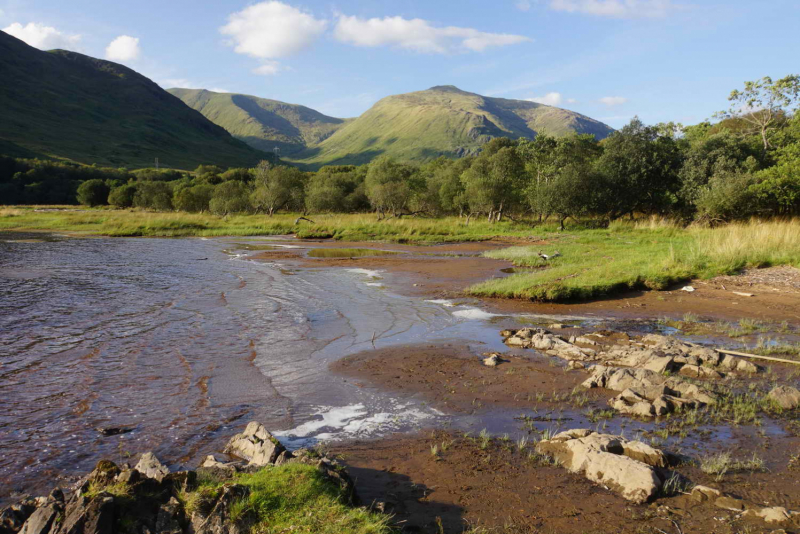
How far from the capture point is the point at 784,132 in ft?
113

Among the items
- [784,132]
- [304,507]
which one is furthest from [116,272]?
[784,132]

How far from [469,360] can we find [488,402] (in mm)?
2099

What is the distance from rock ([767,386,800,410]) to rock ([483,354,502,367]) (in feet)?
14.0

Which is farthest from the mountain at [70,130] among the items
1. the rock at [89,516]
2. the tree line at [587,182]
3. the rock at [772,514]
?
the rock at [772,514]

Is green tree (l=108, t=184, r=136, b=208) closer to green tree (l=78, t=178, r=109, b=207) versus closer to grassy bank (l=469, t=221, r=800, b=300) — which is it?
green tree (l=78, t=178, r=109, b=207)

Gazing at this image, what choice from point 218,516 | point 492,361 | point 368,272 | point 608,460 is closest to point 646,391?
point 608,460

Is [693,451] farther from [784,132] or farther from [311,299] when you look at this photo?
[784,132]

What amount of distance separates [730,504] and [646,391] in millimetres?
2822

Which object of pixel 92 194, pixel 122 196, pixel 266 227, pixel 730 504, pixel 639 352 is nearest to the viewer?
pixel 730 504

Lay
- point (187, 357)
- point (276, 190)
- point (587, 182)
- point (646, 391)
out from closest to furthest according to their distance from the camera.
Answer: point (646, 391), point (187, 357), point (587, 182), point (276, 190)

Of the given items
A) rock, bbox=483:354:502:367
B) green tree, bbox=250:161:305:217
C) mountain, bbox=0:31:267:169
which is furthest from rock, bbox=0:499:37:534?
mountain, bbox=0:31:267:169

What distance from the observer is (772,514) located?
4461 mm

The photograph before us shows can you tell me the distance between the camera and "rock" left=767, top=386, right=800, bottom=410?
702 cm

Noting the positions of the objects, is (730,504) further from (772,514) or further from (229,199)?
(229,199)
